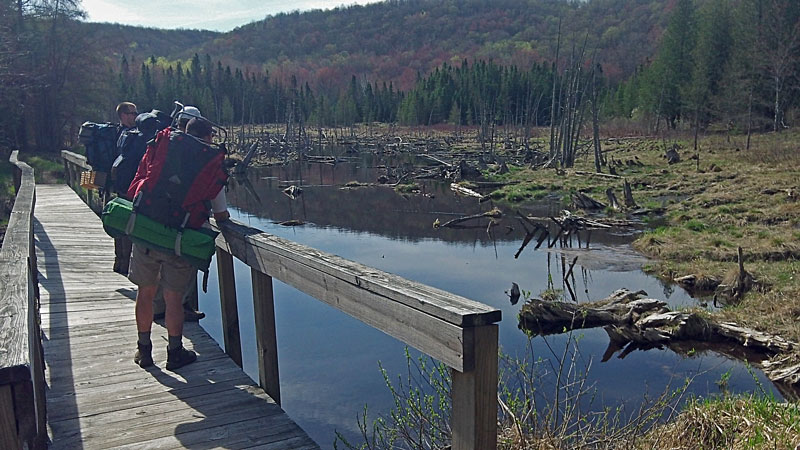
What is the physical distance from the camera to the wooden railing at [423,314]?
7.45ft

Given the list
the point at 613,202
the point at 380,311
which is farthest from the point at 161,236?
the point at 613,202

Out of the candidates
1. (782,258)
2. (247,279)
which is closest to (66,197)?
(247,279)

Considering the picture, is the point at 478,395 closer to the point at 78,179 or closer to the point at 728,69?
the point at 78,179

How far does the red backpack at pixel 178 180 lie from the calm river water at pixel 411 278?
12.2ft

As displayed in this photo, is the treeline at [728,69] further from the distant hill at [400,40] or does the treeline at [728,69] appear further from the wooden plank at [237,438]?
the distant hill at [400,40]

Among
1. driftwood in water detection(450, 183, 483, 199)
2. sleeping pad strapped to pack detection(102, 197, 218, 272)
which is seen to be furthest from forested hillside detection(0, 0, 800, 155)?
sleeping pad strapped to pack detection(102, 197, 218, 272)

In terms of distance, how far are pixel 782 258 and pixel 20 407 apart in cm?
1382

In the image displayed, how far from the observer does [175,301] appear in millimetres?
4434

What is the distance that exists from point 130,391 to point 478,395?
8.50 ft

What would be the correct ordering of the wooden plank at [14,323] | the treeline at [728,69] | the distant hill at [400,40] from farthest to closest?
the distant hill at [400,40]
the treeline at [728,69]
the wooden plank at [14,323]

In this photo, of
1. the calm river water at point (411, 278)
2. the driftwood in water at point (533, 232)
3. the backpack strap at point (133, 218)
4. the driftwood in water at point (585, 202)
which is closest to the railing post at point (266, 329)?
the backpack strap at point (133, 218)

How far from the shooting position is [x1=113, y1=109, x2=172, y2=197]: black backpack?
5.45 meters

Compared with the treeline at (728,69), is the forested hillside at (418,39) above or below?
above

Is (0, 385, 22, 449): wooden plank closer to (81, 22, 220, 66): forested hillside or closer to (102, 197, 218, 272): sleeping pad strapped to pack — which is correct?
(102, 197, 218, 272): sleeping pad strapped to pack
